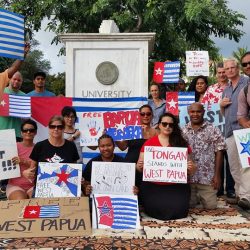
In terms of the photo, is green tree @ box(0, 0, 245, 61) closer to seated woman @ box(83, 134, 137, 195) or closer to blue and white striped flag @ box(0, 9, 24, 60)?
blue and white striped flag @ box(0, 9, 24, 60)

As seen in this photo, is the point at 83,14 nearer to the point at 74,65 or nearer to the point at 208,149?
the point at 74,65

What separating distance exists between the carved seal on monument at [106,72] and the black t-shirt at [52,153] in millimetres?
3256

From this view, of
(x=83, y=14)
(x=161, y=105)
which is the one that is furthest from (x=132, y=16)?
(x=161, y=105)

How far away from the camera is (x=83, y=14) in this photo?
59.9ft

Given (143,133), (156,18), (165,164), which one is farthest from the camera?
(156,18)

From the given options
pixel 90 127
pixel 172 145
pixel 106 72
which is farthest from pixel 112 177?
pixel 106 72

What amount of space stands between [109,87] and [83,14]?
10.5 meters

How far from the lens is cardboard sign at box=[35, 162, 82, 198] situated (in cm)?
524

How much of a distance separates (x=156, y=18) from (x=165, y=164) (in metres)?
13.4

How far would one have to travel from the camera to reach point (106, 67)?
862 cm

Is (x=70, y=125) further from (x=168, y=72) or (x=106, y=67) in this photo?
(x=168, y=72)

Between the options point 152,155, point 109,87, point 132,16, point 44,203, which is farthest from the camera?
point 132,16

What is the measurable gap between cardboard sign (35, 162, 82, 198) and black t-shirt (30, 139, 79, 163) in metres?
0.15

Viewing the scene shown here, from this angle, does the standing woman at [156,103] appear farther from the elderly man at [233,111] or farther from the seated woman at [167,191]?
the seated woman at [167,191]
